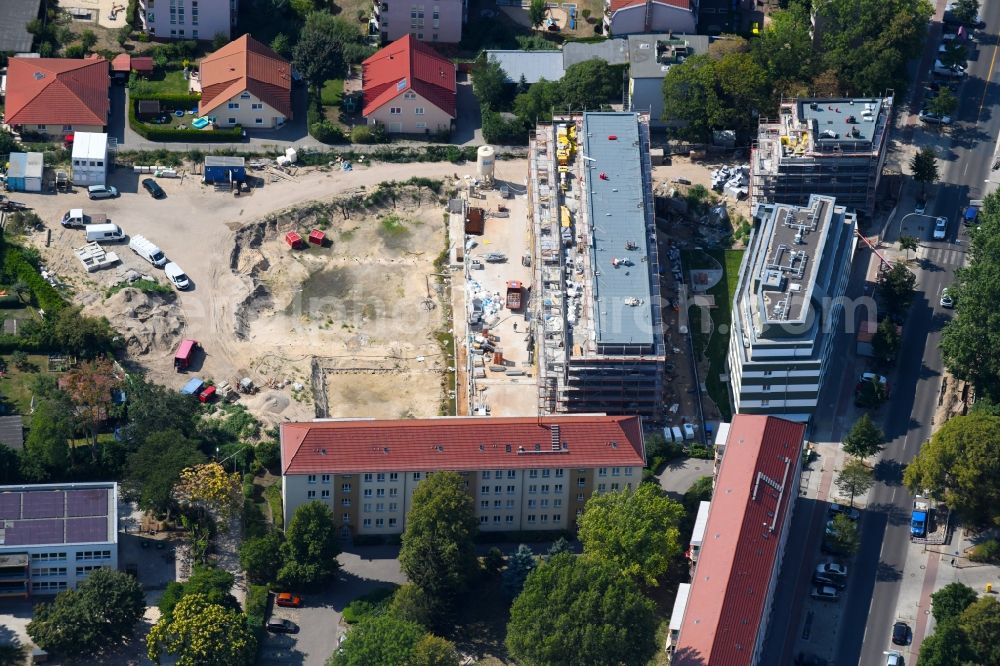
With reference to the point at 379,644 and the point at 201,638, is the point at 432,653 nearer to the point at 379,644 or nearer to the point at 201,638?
the point at 379,644

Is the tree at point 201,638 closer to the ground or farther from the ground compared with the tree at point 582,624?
closer to the ground

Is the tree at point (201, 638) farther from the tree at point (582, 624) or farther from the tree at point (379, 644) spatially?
the tree at point (582, 624)

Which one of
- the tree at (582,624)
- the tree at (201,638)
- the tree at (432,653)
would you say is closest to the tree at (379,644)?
the tree at (432,653)

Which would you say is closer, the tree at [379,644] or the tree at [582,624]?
the tree at [582,624]

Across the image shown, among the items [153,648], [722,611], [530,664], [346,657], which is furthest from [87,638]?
[722,611]

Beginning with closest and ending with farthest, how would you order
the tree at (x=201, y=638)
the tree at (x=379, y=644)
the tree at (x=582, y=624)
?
1. the tree at (x=582, y=624)
2. the tree at (x=379, y=644)
3. the tree at (x=201, y=638)

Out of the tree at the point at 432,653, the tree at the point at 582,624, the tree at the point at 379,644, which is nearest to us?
the tree at the point at 582,624

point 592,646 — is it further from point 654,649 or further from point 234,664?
point 234,664
